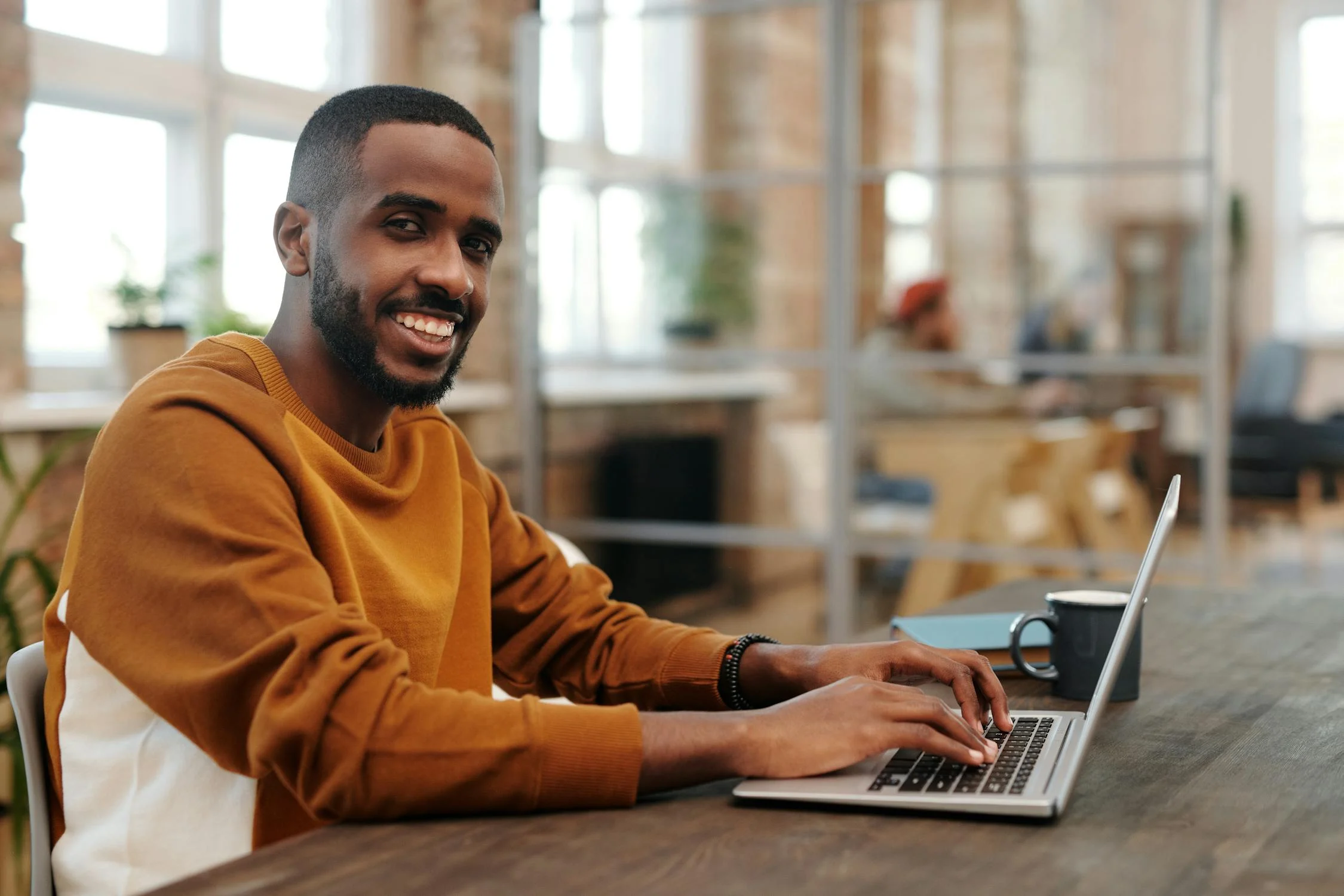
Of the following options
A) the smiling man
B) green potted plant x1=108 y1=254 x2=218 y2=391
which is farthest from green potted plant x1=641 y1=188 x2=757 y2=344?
the smiling man

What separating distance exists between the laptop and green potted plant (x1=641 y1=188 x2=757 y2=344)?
309 cm

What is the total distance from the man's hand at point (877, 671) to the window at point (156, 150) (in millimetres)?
1929

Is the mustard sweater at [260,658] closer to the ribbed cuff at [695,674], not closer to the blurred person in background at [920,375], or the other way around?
the ribbed cuff at [695,674]

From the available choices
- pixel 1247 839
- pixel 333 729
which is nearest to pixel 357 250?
pixel 333 729

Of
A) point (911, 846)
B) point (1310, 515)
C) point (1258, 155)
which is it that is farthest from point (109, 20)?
point (1258, 155)

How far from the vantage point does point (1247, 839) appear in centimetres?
98

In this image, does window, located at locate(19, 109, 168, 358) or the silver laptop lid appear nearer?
the silver laptop lid

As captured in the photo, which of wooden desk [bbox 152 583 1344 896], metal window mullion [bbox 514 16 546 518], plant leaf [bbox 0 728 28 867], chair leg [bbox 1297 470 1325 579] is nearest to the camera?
wooden desk [bbox 152 583 1344 896]

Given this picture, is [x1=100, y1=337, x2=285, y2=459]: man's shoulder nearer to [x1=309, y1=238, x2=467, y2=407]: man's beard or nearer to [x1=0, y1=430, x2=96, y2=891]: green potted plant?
[x1=309, y1=238, x2=467, y2=407]: man's beard

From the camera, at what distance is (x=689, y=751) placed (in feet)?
3.55

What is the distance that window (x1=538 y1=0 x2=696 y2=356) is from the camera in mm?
4328

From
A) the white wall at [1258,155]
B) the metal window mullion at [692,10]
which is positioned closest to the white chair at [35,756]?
the metal window mullion at [692,10]

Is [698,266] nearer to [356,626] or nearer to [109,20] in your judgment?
[109,20]

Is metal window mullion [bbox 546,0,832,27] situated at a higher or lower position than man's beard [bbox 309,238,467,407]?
higher
